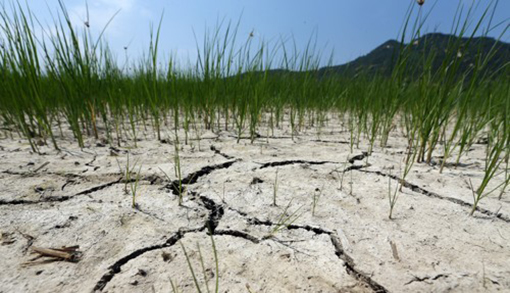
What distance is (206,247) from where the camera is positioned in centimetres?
89

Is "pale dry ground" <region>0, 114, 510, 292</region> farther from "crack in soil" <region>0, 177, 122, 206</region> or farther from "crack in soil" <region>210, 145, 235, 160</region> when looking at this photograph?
"crack in soil" <region>210, 145, 235, 160</region>

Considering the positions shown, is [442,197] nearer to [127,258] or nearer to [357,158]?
[357,158]

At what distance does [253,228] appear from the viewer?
0.99 meters

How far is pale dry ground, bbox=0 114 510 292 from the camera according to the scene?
0.75 meters

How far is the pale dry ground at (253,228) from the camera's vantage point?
75 cm

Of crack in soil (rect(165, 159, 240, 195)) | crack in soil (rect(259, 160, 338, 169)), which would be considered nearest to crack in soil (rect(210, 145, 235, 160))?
crack in soil (rect(165, 159, 240, 195))

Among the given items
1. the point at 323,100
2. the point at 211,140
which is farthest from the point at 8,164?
the point at 323,100

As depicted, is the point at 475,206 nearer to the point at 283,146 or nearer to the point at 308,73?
the point at 283,146

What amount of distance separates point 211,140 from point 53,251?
144 cm

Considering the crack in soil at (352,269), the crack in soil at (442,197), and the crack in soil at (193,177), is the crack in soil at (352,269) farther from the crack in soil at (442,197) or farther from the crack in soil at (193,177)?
the crack in soil at (193,177)

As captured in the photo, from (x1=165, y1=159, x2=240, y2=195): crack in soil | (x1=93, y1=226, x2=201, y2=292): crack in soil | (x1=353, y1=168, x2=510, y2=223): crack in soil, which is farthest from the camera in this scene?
(x1=165, y1=159, x2=240, y2=195): crack in soil

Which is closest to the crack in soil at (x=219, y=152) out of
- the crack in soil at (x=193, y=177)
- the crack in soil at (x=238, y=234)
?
the crack in soil at (x=193, y=177)

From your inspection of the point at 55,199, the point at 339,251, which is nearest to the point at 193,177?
the point at 55,199

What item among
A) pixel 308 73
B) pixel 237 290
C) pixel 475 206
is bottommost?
pixel 237 290
